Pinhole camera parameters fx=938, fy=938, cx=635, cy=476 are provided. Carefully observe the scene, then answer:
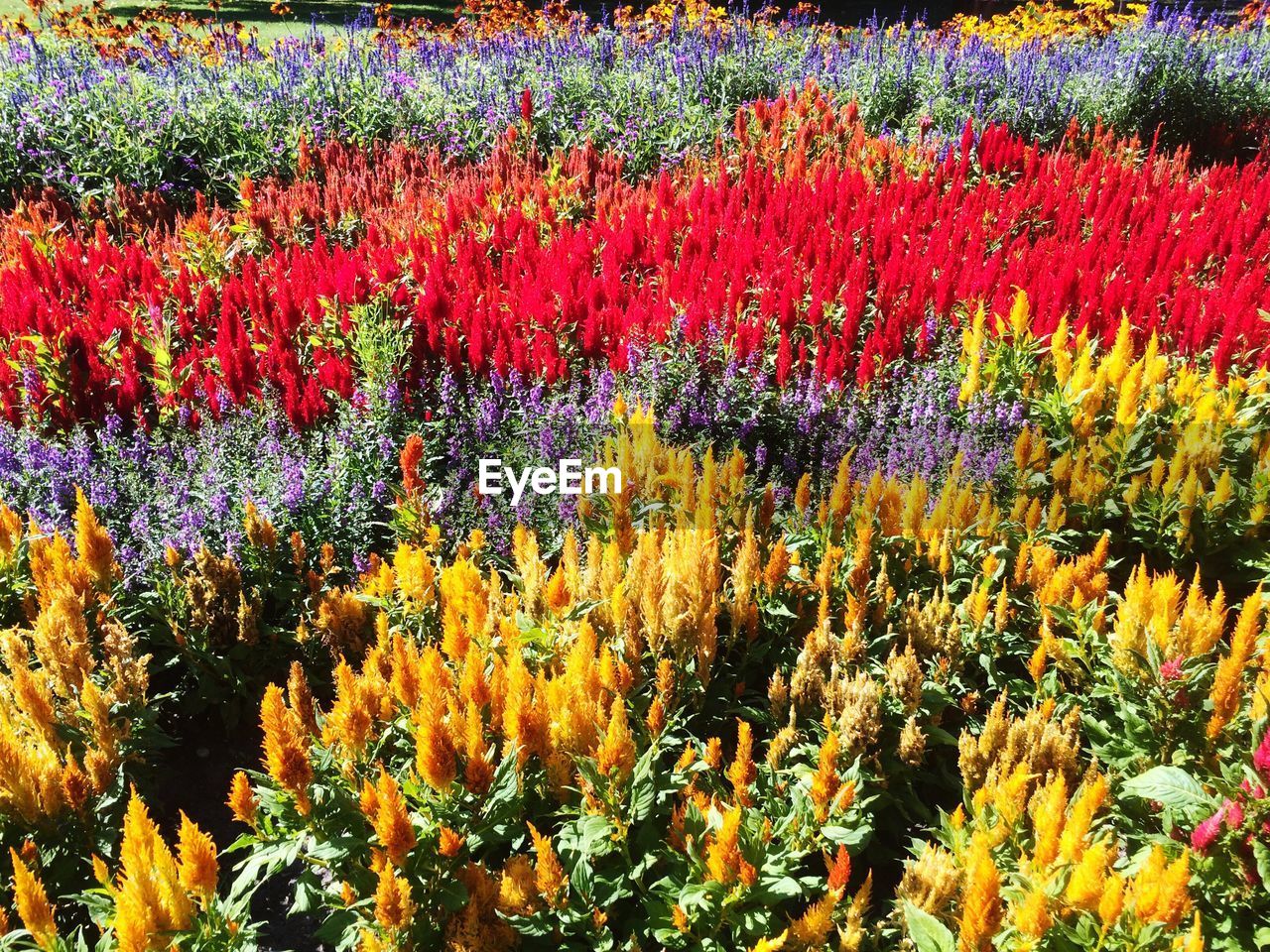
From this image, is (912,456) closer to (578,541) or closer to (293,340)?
(578,541)

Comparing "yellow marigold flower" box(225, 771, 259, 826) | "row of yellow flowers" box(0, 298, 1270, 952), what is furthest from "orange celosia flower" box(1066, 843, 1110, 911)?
"yellow marigold flower" box(225, 771, 259, 826)

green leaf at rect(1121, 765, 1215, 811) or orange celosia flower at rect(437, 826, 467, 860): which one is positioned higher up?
green leaf at rect(1121, 765, 1215, 811)

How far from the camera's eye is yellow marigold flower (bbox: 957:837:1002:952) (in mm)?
1718

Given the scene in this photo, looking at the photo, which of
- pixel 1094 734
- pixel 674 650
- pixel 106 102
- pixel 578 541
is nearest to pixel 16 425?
pixel 578 541

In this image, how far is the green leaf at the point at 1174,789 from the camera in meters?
2.07

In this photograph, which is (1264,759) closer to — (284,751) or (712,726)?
(712,726)

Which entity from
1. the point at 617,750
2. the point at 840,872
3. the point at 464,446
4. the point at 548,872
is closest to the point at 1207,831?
the point at 840,872

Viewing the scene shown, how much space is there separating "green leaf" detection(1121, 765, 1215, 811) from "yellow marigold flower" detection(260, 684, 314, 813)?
1861mm

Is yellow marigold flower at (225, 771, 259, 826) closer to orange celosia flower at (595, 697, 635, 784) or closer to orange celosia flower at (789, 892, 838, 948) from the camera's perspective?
orange celosia flower at (595, 697, 635, 784)

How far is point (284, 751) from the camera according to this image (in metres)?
1.96

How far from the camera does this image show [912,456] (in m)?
3.92

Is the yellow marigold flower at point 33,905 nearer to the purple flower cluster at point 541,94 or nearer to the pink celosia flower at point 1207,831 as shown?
the pink celosia flower at point 1207,831

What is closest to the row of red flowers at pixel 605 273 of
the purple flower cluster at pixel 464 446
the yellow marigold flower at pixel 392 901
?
the purple flower cluster at pixel 464 446

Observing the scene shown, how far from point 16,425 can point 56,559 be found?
1.78 meters
